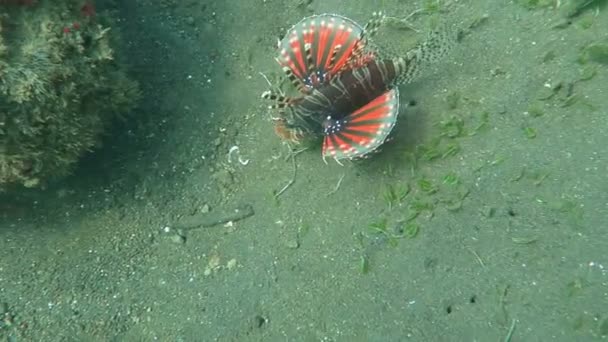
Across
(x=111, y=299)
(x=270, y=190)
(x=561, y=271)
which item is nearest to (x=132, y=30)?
(x=270, y=190)

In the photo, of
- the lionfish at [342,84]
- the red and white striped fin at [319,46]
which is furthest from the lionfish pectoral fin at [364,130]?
the red and white striped fin at [319,46]

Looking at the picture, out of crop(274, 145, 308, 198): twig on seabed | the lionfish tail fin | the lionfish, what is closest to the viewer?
the lionfish

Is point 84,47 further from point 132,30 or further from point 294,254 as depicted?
point 294,254

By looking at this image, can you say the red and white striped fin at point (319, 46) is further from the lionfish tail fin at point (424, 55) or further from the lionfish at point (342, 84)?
the lionfish tail fin at point (424, 55)

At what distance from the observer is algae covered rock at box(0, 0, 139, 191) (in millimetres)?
3135

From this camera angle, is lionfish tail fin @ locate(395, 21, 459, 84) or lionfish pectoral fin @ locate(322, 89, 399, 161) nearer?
lionfish pectoral fin @ locate(322, 89, 399, 161)

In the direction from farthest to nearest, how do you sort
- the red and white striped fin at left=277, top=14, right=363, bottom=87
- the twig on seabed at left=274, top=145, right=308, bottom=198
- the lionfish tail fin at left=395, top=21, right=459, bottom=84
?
the red and white striped fin at left=277, top=14, right=363, bottom=87
the twig on seabed at left=274, top=145, right=308, bottom=198
the lionfish tail fin at left=395, top=21, right=459, bottom=84

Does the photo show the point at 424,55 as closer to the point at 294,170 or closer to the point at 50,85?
the point at 294,170

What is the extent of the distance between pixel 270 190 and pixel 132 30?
235cm

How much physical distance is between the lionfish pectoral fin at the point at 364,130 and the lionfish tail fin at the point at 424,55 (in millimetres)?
270

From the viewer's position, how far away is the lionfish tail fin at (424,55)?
4035mm

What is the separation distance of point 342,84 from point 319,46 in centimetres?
59

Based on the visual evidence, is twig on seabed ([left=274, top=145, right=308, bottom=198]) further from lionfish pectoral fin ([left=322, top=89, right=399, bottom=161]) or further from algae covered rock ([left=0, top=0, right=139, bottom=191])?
algae covered rock ([left=0, top=0, right=139, bottom=191])

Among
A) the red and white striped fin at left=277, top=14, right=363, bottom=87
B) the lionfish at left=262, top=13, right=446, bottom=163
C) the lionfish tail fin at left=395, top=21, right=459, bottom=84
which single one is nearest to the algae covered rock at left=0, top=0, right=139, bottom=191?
the lionfish at left=262, top=13, right=446, bottom=163
